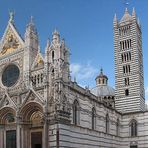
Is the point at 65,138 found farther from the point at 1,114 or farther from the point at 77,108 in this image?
the point at 1,114

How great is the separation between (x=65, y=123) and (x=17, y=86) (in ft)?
23.8

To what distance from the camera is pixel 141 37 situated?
180ft

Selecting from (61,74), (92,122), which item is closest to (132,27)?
(92,122)

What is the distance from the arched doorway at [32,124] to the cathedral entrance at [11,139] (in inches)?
61.7

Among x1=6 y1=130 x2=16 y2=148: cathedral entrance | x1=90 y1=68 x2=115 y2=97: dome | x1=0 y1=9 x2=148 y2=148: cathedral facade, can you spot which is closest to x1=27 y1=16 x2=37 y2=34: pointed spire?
x1=0 y1=9 x2=148 y2=148: cathedral facade

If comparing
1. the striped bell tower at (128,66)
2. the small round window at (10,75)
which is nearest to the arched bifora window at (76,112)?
the small round window at (10,75)

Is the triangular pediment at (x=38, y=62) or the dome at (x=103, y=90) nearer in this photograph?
the triangular pediment at (x=38, y=62)

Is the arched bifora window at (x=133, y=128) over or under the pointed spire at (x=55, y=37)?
under

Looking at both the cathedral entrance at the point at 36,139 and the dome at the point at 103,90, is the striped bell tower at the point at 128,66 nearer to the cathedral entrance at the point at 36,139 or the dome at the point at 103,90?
the dome at the point at 103,90

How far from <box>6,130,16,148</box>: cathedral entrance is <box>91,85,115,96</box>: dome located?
24281 mm

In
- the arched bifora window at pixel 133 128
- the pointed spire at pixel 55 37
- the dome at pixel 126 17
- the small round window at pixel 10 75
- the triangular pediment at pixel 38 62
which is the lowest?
the arched bifora window at pixel 133 128

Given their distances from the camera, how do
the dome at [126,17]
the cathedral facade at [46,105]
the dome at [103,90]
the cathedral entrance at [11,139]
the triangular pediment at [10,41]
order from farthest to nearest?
the dome at [103,90] < the dome at [126,17] < the triangular pediment at [10,41] < the cathedral entrance at [11,139] < the cathedral facade at [46,105]

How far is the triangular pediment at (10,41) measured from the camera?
3997cm

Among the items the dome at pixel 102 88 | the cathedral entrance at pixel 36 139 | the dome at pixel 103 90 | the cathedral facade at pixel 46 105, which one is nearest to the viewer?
the cathedral facade at pixel 46 105
